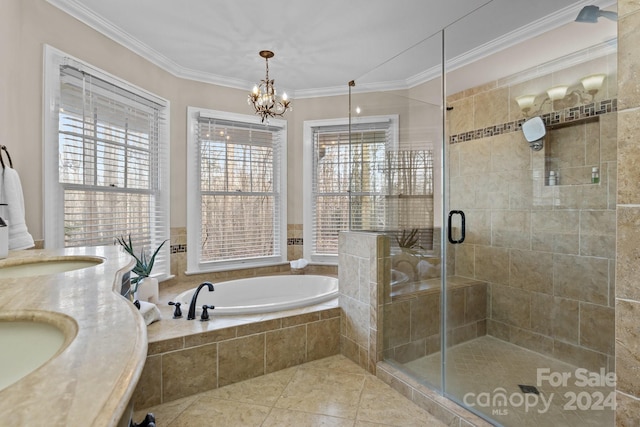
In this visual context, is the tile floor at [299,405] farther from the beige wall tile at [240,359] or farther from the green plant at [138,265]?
the green plant at [138,265]

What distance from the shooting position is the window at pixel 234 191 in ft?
11.4

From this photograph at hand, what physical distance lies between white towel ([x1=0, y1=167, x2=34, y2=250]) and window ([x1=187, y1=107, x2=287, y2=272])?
1632 millimetres

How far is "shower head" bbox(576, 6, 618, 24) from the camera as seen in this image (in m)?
1.80

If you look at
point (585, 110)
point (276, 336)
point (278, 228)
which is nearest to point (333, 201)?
point (278, 228)

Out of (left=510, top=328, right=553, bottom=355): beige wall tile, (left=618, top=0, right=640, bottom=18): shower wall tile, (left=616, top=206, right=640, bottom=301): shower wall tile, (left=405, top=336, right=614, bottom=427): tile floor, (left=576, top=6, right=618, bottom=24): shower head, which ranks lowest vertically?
(left=405, top=336, right=614, bottom=427): tile floor

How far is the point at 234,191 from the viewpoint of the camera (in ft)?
12.0

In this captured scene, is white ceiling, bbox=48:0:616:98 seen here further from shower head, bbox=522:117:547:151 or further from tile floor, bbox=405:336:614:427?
tile floor, bbox=405:336:614:427

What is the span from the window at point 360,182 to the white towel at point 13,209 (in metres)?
2.12

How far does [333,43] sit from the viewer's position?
283cm

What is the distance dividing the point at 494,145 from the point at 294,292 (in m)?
2.43

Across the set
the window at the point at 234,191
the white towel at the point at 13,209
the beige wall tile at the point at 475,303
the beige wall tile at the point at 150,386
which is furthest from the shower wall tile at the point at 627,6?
the window at the point at 234,191

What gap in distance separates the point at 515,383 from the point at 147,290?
2742 millimetres

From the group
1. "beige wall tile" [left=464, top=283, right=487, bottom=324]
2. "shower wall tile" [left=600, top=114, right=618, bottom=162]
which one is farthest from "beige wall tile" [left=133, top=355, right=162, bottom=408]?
"shower wall tile" [left=600, top=114, right=618, bottom=162]

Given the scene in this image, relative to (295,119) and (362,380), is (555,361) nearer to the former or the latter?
(362,380)
